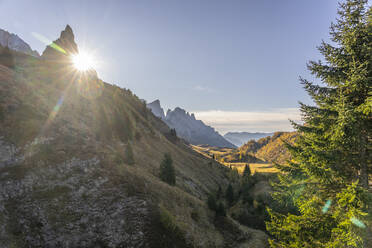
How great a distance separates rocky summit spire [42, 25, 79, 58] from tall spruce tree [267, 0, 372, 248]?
67.8 metres

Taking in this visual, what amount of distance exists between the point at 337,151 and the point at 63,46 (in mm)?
74718

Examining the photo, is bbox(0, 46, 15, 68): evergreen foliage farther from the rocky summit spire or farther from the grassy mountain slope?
the grassy mountain slope

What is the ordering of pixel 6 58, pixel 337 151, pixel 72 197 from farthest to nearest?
pixel 6 58
pixel 72 197
pixel 337 151

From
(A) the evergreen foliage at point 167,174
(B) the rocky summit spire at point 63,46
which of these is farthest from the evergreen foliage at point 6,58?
(A) the evergreen foliage at point 167,174

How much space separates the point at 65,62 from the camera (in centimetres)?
5031

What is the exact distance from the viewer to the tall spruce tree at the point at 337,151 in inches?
291

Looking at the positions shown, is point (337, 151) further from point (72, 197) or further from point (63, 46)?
point (63, 46)

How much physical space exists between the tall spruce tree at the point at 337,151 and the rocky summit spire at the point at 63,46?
67.8m

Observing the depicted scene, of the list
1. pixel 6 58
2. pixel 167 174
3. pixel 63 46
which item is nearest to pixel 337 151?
pixel 167 174

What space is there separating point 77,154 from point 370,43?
24.3 m

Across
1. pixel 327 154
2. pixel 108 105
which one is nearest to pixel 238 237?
pixel 327 154

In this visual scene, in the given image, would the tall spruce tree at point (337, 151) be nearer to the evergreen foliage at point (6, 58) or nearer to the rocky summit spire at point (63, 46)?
the evergreen foliage at point (6, 58)

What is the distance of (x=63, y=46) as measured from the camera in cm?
5578

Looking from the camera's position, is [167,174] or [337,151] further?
[167,174]
